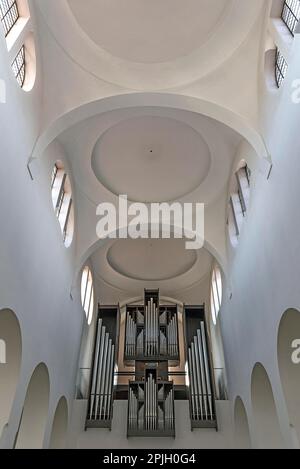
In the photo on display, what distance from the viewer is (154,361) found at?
47.6 feet

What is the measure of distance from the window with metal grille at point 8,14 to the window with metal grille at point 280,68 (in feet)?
18.1

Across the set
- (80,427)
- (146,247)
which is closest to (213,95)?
(146,247)

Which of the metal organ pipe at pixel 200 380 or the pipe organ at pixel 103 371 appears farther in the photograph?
the metal organ pipe at pixel 200 380

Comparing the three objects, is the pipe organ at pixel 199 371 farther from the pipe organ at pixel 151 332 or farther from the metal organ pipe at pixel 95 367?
the metal organ pipe at pixel 95 367

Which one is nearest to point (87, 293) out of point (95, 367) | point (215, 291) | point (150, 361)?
point (95, 367)

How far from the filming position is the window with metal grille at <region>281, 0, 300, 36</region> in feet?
25.6

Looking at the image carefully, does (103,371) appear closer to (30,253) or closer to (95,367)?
(95,367)

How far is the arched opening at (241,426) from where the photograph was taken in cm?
1174

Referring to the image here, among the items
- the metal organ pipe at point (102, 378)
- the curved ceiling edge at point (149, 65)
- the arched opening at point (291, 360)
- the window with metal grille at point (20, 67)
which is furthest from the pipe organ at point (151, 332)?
the window with metal grille at point (20, 67)

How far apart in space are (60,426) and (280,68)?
11.4 metres

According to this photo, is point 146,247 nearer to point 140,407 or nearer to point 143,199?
point 143,199

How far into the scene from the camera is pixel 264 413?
10.1 meters

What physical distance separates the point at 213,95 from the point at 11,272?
20.6 ft

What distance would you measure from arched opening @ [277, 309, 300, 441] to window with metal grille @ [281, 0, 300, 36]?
5.65 meters
